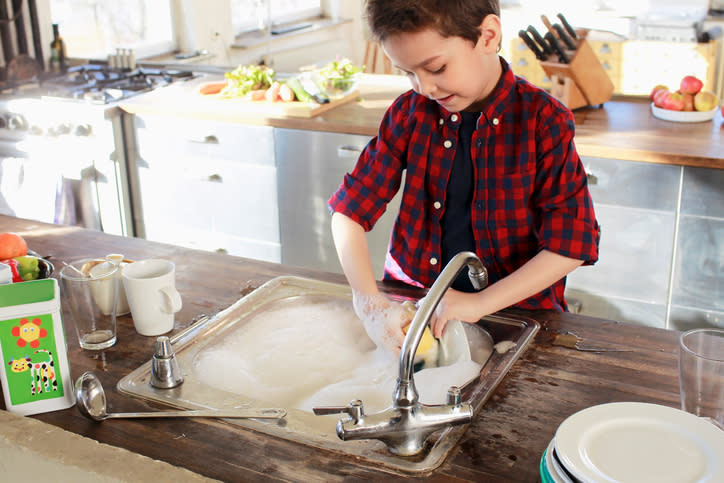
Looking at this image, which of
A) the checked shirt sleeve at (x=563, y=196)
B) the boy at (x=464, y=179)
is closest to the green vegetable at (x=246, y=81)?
the boy at (x=464, y=179)

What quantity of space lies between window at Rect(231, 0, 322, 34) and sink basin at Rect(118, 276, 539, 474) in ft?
11.4

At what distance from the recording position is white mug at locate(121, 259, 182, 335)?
1.14 metres

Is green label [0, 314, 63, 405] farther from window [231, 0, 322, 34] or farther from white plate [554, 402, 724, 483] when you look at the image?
window [231, 0, 322, 34]

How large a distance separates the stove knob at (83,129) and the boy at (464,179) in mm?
1716

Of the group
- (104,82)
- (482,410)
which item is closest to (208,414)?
(482,410)

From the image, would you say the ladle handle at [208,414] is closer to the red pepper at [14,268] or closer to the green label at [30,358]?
the green label at [30,358]

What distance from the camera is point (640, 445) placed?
31.1 inches

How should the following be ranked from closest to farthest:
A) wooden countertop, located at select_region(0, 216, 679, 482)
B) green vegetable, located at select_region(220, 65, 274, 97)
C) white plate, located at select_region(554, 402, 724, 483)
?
white plate, located at select_region(554, 402, 724, 483) → wooden countertop, located at select_region(0, 216, 679, 482) → green vegetable, located at select_region(220, 65, 274, 97)

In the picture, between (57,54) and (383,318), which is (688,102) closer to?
(383,318)

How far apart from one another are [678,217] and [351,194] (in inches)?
48.6

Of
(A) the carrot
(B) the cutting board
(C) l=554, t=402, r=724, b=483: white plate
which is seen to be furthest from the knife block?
(C) l=554, t=402, r=724, b=483: white plate

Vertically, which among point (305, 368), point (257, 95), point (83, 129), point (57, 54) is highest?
point (57, 54)

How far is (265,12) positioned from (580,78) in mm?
2845

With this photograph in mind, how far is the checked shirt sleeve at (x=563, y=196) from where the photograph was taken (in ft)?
3.83
